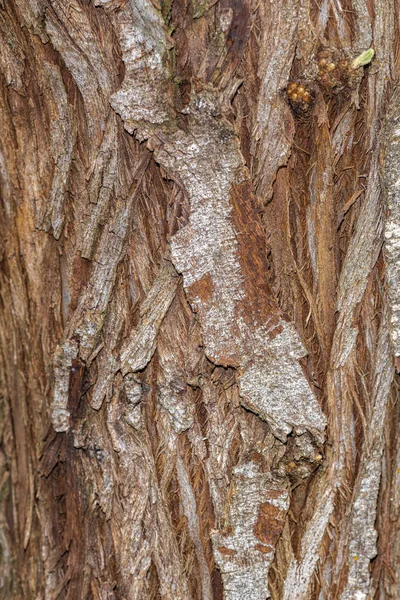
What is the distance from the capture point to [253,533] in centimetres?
143

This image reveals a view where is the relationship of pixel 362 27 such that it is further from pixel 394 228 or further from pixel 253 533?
pixel 253 533

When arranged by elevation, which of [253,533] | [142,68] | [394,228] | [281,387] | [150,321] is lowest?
[253,533]

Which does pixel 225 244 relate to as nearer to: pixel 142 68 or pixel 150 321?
pixel 150 321

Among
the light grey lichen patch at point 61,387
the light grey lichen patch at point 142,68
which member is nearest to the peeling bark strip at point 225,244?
the light grey lichen patch at point 142,68

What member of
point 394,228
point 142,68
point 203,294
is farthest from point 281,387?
point 142,68

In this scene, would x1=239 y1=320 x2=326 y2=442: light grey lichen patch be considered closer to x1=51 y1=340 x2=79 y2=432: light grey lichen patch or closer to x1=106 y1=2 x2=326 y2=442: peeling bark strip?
x1=106 y1=2 x2=326 y2=442: peeling bark strip

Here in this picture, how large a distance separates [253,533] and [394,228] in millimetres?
790

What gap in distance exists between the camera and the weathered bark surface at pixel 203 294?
142 centimetres

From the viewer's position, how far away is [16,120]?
1474 mm

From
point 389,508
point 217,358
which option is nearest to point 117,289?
point 217,358

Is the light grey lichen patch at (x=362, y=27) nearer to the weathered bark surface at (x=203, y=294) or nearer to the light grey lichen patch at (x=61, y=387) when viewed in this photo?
the weathered bark surface at (x=203, y=294)

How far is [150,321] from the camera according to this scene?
1.48 m

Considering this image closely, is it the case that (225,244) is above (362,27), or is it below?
below

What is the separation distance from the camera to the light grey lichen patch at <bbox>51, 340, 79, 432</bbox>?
4.72 feet
